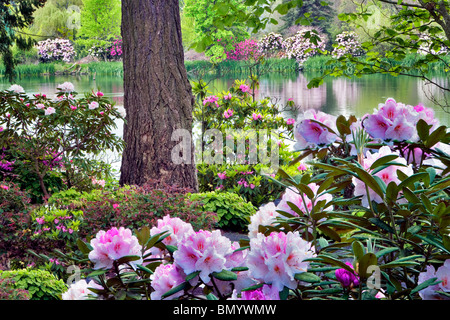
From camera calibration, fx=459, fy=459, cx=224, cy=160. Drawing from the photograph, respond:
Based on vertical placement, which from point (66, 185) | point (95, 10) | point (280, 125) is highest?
point (95, 10)

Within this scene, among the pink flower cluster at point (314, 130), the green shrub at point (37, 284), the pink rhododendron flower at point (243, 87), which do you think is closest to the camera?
the pink flower cluster at point (314, 130)

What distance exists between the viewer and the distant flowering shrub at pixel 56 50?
14430mm

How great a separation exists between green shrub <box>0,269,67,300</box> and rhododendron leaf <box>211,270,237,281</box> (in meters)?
2.10

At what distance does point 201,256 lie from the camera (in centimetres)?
88

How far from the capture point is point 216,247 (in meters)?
0.90

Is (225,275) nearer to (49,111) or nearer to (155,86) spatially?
(155,86)

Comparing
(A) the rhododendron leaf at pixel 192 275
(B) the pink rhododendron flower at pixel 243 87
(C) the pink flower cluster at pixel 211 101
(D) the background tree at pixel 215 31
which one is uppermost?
(D) the background tree at pixel 215 31

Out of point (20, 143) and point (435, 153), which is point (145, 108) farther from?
point (435, 153)

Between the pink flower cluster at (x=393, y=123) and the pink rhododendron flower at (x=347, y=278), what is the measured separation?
0.51 metres

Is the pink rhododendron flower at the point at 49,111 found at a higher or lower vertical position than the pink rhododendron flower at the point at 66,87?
lower

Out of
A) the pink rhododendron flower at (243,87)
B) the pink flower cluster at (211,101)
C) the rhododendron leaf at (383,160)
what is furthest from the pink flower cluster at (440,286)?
the pink rhododendron flower at (243,87)

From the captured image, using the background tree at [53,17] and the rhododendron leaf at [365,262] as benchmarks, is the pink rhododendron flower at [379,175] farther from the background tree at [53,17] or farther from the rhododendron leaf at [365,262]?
the background tree at [53,17]

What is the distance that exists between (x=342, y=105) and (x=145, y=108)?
34.1ft

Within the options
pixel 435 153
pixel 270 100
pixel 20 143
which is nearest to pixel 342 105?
pixel 270 100
